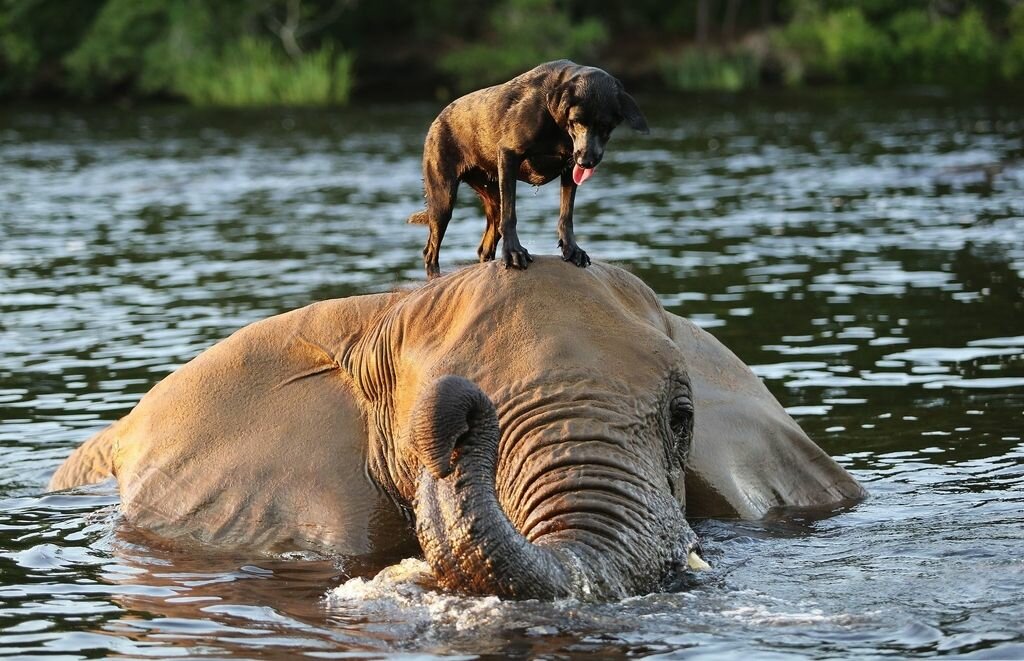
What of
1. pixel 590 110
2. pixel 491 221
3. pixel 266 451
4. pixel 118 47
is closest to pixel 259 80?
pixel 118 47

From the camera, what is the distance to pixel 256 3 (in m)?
57.7

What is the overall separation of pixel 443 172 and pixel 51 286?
1147 cm

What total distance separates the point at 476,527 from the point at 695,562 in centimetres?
112

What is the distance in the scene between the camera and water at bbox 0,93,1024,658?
235 inches

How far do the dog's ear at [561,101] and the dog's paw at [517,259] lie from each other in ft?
2.13

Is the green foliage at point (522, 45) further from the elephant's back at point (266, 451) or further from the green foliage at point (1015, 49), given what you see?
the elephant's back at point (266, 451)

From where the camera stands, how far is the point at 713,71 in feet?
172

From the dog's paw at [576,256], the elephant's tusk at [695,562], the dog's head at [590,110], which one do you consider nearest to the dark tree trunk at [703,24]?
the dog's head at [590,110]

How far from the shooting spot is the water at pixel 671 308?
597cm

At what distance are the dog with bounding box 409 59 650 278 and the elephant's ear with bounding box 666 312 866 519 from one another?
0.81 m

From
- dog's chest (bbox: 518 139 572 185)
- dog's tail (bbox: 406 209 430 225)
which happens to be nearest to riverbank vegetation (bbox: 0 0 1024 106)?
dog's tail (bbox: 406 209 430 225)

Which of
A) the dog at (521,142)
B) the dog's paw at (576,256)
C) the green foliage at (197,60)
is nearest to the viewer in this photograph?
the dog's paw at (576,256)

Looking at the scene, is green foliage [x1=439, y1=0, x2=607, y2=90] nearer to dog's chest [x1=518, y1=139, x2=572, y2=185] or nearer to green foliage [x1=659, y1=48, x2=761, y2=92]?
green foliage [x1=659, y1=48, x2=761, y2=92]

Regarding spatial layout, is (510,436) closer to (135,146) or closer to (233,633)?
(233,633)
